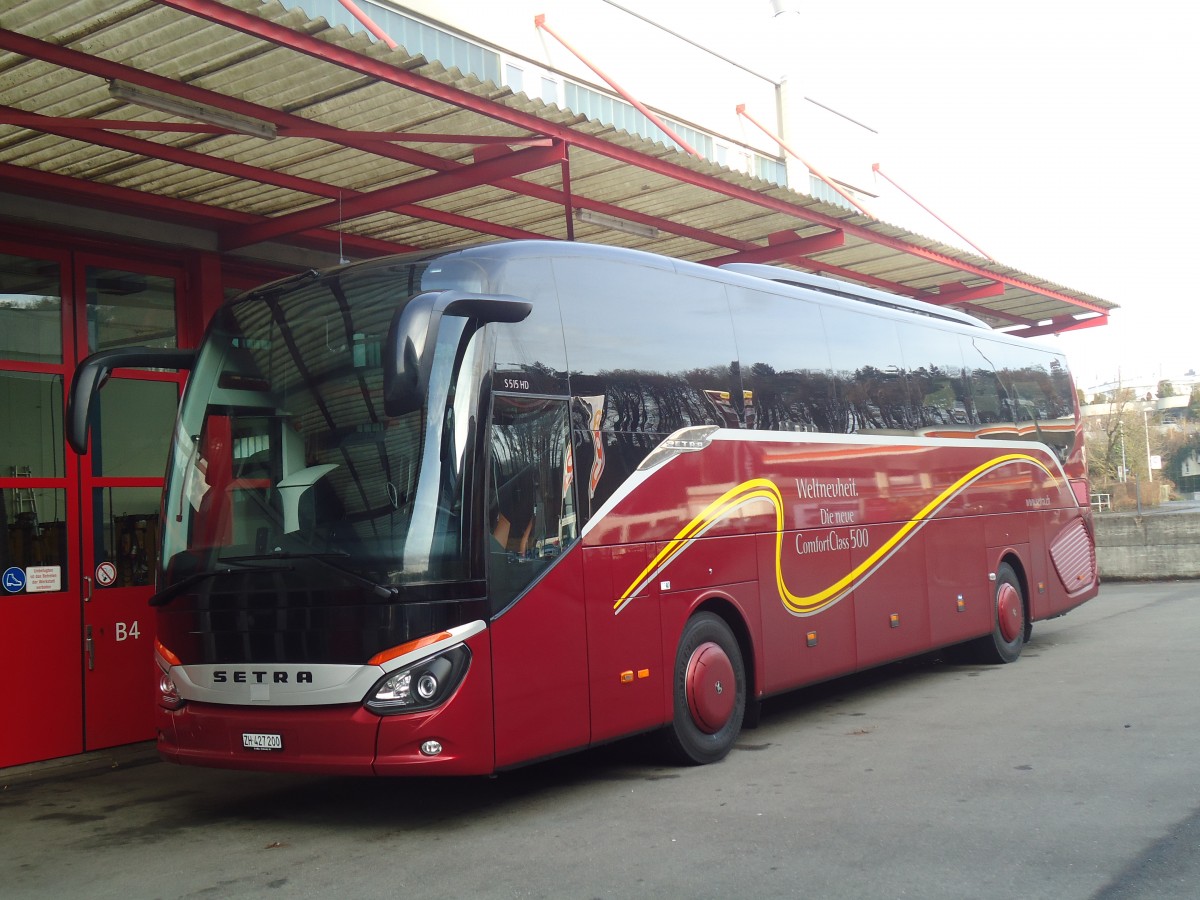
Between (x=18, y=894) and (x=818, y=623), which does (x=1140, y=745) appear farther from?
(x=18, y=894)

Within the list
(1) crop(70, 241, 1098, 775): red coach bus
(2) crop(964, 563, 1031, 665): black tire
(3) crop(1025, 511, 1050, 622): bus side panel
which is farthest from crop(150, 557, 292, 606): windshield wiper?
(3) crop(1025, 511, 1050, 622): bus side panel

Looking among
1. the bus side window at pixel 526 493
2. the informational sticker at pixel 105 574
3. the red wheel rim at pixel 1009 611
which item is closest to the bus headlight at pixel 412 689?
the bus side window at pixel 526 493

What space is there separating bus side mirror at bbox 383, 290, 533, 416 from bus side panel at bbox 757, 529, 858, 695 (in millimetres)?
3901

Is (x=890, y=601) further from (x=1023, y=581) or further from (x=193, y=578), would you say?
(x=193, y=578)

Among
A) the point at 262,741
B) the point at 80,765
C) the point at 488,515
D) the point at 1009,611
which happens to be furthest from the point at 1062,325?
the point at 262,741

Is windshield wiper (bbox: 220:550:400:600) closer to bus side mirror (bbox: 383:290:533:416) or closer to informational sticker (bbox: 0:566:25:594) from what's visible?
bus side mirror (bbox: 383:290:533:416)

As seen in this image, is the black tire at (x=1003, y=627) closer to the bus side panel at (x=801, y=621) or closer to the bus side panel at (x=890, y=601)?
the bus side panel at (x=890, y=601)

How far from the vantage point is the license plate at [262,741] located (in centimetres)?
698

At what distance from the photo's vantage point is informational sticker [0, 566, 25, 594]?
9703 millimetres

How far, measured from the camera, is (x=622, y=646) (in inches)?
313

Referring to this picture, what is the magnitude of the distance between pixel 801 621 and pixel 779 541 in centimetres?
69

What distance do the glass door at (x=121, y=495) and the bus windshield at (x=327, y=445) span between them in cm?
279

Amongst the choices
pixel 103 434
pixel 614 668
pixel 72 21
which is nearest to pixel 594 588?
pixel 614 668

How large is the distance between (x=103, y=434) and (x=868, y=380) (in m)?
6.50
